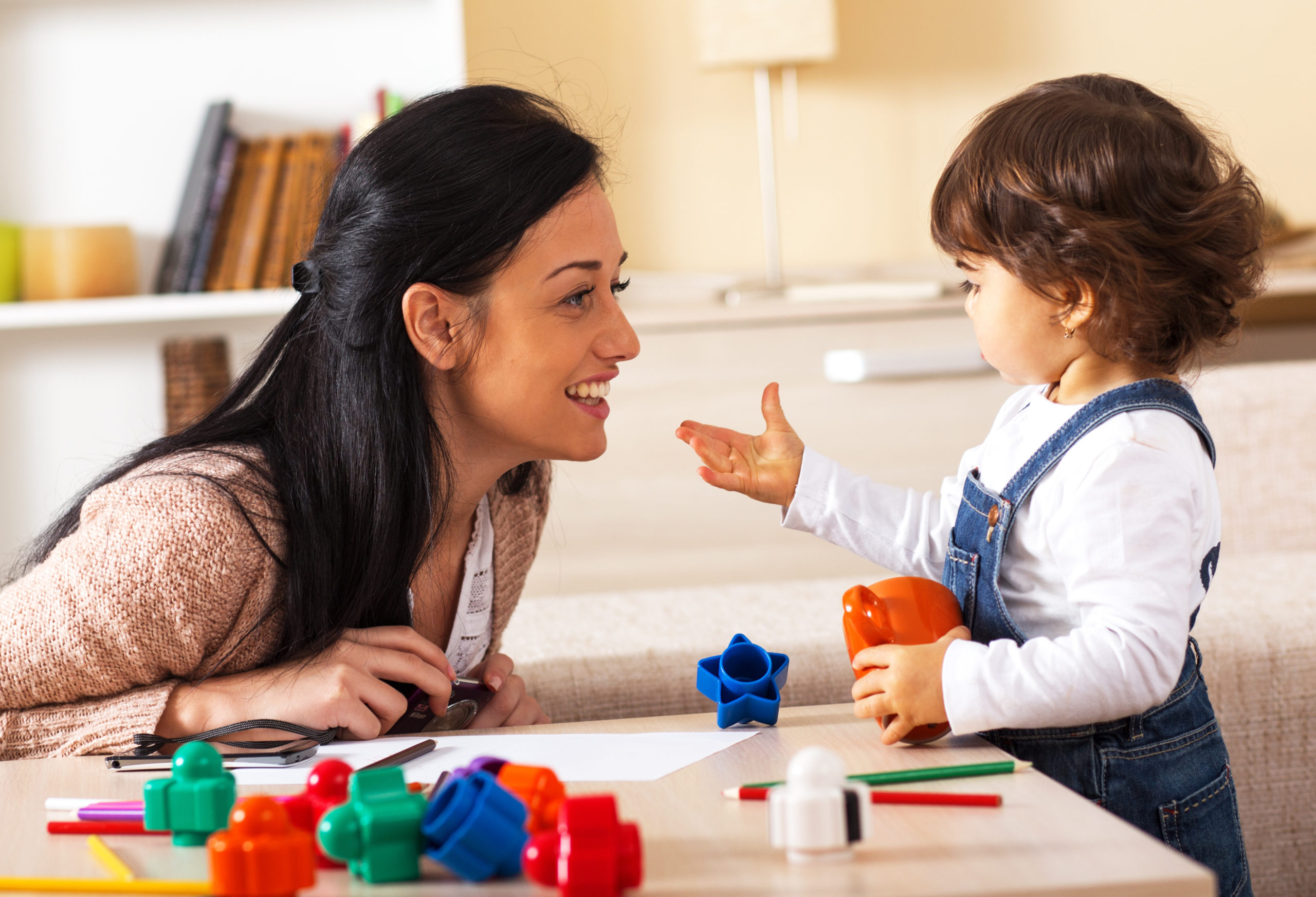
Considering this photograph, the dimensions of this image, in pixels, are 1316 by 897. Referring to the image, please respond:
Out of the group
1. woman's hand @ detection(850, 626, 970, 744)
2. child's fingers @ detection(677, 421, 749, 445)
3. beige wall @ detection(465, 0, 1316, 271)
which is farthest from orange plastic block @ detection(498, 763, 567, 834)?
beige wall @ detection(465, 0, 1316, 271)

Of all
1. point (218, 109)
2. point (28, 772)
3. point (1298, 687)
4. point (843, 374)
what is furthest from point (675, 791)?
point (218, 109)

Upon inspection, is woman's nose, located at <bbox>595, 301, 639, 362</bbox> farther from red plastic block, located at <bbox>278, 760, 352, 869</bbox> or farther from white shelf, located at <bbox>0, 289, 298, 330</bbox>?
white shelf, located at <bbox>0, 289, 298, 330</bbox>

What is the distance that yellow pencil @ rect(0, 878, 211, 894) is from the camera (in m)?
0.54

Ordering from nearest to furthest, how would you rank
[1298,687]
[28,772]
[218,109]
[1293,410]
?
[28,772]
[1298,687]
[1293,410]
[218,109]

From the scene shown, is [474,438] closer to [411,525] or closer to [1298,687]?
[411,525]

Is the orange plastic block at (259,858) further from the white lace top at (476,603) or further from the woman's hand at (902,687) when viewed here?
the white lace top at (476,603)

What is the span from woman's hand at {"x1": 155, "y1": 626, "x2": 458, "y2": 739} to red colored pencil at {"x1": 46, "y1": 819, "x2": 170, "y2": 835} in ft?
0.66

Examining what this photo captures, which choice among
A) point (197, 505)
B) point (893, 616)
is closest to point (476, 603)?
point (197, 505)

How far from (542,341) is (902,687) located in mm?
438

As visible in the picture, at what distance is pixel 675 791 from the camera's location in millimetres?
681

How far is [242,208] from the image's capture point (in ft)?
7.09

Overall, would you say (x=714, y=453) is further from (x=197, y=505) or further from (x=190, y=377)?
(x=190, y=377)

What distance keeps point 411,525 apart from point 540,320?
20 centimetres

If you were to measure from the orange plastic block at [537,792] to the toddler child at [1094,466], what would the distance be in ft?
0.82
